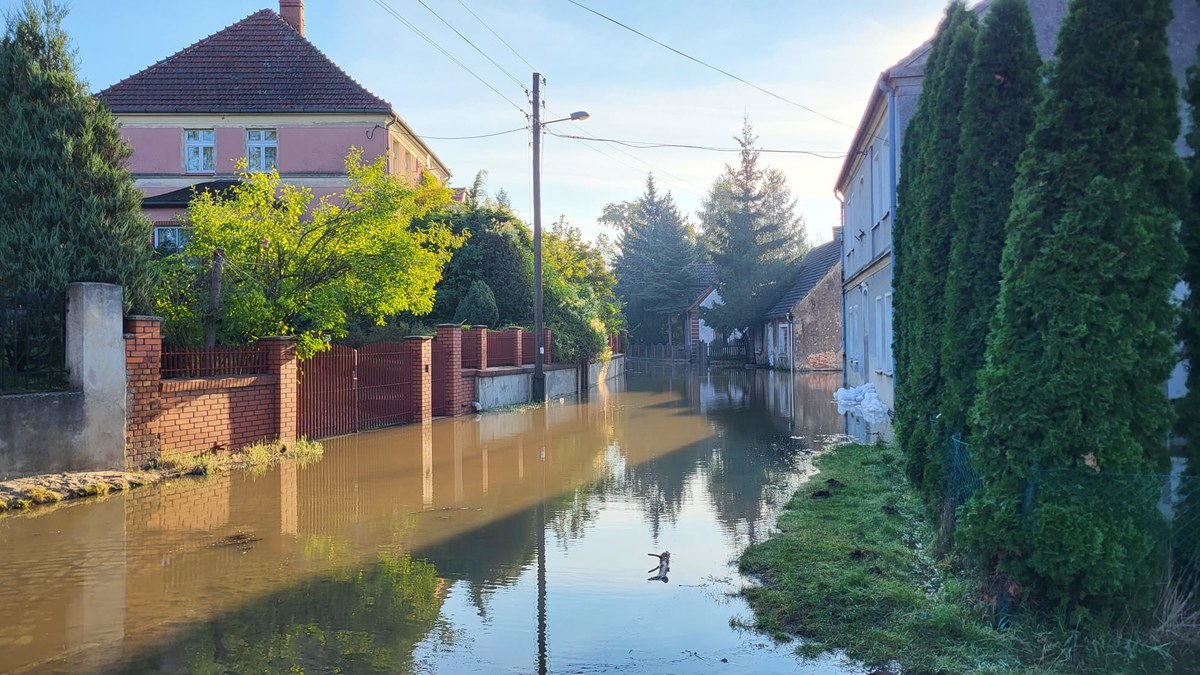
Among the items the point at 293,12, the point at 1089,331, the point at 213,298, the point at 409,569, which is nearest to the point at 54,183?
the point at 213,298

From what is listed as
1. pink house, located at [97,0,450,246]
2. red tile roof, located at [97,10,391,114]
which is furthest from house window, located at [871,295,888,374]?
red tile roof, located at [97,10,391,114]

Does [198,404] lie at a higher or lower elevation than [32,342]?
lower

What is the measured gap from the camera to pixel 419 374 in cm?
1922

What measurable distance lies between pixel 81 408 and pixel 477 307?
1604 cm

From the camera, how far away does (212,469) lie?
1227 centimetres

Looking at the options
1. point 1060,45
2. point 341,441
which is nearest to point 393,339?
point 341,441

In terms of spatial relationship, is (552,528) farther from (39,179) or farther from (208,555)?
(39,179)

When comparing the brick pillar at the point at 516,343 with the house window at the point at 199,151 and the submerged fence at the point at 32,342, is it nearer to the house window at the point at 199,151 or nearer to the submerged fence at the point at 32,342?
the house window at the point at 199,151

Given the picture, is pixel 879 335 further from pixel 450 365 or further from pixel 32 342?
pixel 32 342

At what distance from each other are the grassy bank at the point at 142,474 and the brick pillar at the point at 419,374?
4486 mm

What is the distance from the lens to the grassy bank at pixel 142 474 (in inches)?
391

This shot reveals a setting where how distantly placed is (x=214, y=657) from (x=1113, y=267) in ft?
19.4

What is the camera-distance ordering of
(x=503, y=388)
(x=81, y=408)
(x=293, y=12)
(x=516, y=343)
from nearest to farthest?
(x=81, y=408), (x=503, y=388), (x=516, y=343), (x=293, y=12)

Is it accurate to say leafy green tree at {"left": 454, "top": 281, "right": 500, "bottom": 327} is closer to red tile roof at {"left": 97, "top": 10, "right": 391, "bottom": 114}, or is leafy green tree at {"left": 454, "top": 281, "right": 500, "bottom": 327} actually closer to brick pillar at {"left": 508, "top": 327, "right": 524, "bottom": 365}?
brick pillar at {"left": 508, "top": 327, "right": 524, "bottom": 365}
